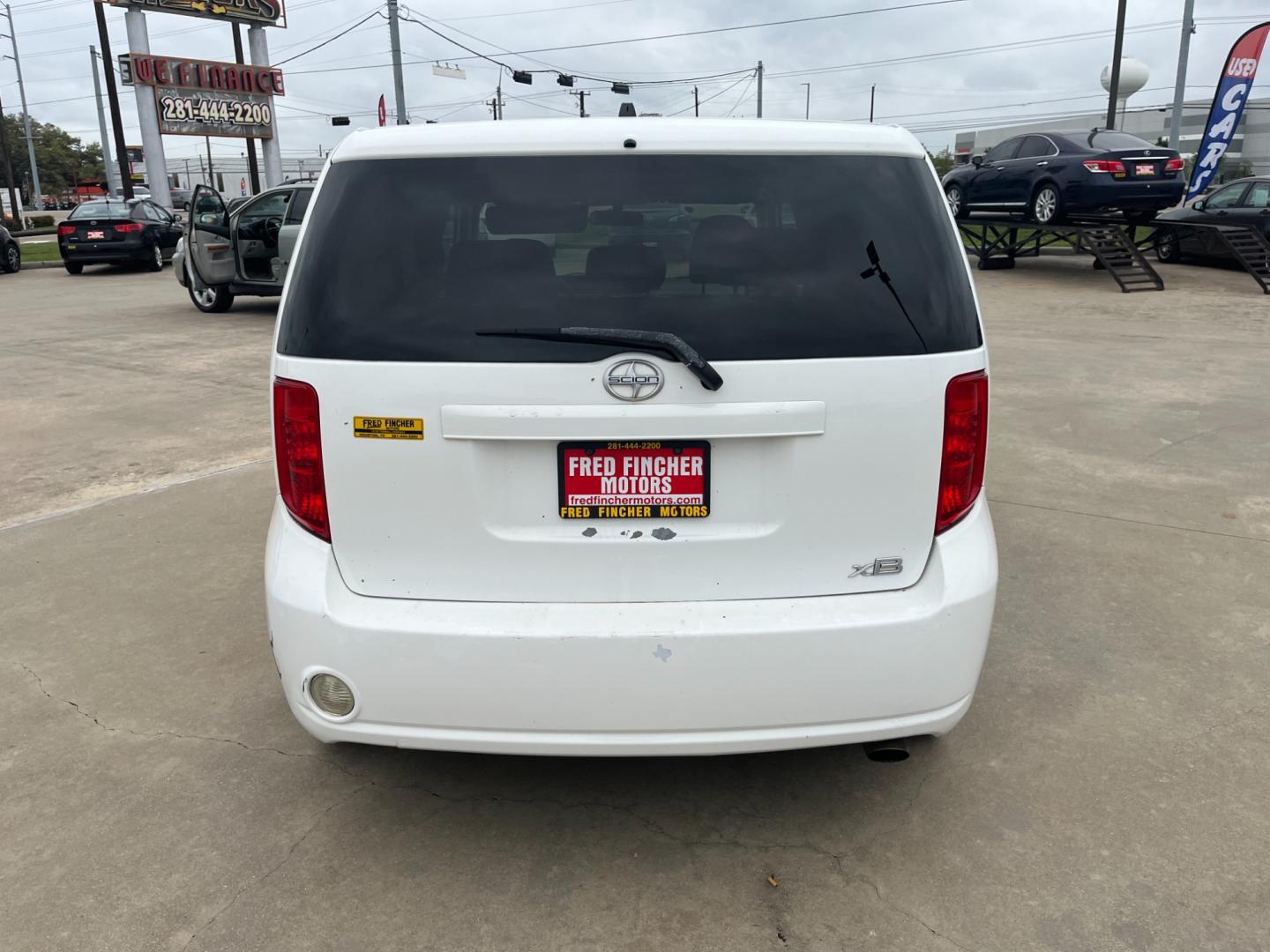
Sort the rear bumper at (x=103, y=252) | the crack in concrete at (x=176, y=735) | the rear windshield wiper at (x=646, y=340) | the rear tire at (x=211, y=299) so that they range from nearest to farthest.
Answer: the rear windshield wiper at (x=646, y=340) < the crack in concrete at (x=176, y=735) < the rear tire at (x=211, y=299) < the rear bumper at (x=103, y=252)

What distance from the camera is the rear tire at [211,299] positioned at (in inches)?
557

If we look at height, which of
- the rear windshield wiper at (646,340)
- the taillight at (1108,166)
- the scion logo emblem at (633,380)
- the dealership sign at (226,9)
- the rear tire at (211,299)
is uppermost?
the dealership sign at (226,9)

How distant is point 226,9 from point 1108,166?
83.9 feet

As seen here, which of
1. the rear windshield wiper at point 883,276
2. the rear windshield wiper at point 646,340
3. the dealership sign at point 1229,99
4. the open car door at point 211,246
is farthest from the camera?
the dealership sign at point 1229,99

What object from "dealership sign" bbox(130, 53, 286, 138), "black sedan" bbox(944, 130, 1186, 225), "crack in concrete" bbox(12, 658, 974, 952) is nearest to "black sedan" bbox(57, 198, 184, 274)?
"dealership sign" bbox(130, 53, 286, 138)

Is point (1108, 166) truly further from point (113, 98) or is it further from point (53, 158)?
point (53, 158)

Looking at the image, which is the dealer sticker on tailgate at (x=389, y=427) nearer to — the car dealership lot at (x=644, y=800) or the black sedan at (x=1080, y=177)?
the car dealership lot at (x=644, y=800)

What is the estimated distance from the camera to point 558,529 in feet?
7.68

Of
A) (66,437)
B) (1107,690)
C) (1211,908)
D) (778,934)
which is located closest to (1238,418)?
(1107,690)

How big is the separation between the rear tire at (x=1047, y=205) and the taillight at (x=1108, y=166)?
2.32 ft

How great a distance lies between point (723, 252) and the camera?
234cm

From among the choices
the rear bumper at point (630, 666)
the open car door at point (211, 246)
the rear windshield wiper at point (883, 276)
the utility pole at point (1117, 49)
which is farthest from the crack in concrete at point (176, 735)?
the utility pole at point (1117, 49)

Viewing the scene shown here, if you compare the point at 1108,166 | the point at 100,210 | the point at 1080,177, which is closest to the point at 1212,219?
the point at 1108,166

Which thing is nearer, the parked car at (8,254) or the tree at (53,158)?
the parked car at (8,254)
